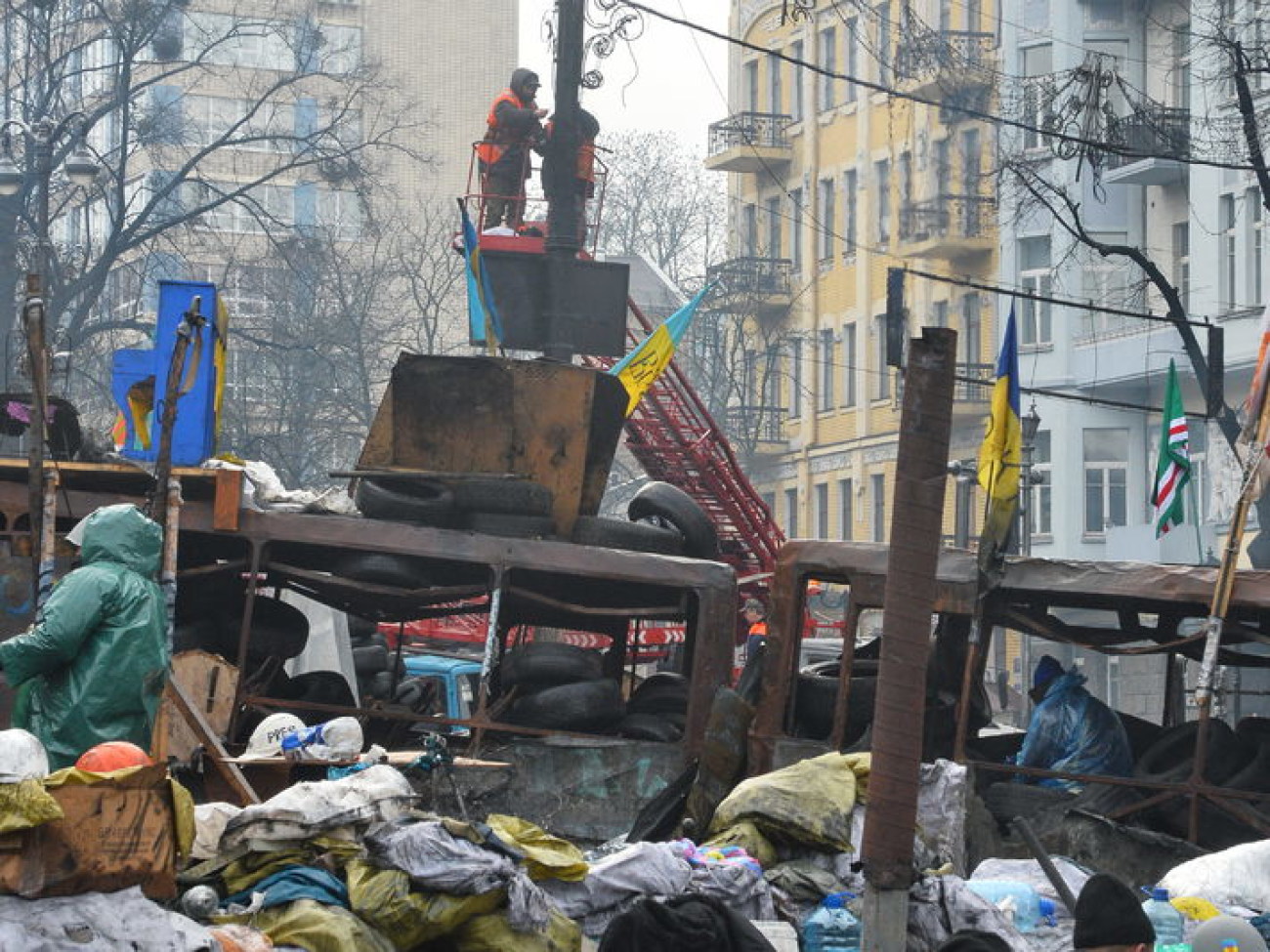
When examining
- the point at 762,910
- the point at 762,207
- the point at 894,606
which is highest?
the point at 762,207

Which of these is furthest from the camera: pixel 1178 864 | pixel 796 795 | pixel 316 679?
pixel 316 679

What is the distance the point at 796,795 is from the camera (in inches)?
479

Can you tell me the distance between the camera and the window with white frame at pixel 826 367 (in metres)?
58.1

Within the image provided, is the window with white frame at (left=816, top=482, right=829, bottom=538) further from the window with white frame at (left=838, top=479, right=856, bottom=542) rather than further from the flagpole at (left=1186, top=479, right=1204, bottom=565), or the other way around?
the flagpole at (left=1186, top=479, right=1204, bottom=565)

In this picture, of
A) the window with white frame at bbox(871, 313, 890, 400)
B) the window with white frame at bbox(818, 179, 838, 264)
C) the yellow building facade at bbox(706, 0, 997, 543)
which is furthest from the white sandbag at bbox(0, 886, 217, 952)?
the window with white frame at bbox(818, 179, 838, 264)

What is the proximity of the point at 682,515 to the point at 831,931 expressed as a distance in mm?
6619

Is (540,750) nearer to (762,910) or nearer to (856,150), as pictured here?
(762,910)

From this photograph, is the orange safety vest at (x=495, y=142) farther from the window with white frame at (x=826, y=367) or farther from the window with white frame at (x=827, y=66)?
the window with white frame at (x=826, y=367)

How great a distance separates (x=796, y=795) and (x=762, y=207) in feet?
162

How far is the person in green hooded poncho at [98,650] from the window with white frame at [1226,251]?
2943cm

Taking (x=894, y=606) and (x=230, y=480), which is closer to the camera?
(x=894, y=606)

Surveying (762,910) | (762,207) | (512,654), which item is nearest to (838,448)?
(762,207)

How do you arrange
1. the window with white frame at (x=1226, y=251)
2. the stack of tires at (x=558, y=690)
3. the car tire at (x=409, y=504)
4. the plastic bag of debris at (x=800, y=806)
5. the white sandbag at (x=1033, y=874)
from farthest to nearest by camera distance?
the window with white frame at (x=1226, y=251)
the car tire at (x=409, y=504)
the stack of tires at (x=558, y=690)
the white sandbag at (x=1033, y=874)
the plastic bag of debris at (x=800, y=806)

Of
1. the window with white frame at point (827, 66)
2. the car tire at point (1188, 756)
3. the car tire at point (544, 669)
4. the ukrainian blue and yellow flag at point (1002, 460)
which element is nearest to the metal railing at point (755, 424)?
the window with white frame at point (827, 66)
